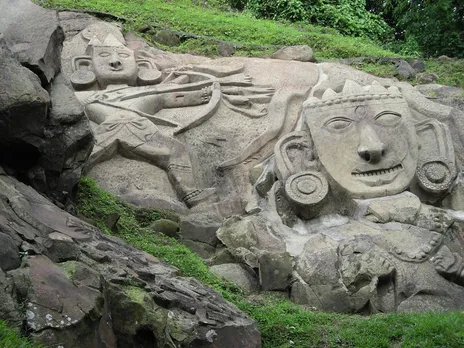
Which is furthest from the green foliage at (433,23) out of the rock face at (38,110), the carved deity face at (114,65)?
the rock face at (38,110)

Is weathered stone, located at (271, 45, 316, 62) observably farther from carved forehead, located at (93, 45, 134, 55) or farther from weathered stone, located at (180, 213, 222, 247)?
weathered stone, located at (180, 213, 222, 247)

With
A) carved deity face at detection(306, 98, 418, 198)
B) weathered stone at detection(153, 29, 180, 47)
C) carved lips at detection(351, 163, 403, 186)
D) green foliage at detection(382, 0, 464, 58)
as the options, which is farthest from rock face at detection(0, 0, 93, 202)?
green foliage at detection(382, 0, 464, 58)

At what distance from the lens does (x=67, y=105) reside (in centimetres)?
725

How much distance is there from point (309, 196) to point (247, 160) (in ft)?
4.86

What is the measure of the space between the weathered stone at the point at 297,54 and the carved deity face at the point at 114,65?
2215mm

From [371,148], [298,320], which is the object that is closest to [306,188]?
[371,148]

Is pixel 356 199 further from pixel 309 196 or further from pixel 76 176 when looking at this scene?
pixel 76 176

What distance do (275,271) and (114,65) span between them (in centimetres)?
475

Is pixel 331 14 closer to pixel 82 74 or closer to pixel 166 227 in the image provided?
pixel 82 74

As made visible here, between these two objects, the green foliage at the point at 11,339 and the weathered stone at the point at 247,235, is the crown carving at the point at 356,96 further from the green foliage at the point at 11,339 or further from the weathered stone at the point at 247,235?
the green foliage at the point at 11,339

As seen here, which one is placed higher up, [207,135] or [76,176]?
[76,176]

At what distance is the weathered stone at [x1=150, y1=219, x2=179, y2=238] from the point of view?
8328mm

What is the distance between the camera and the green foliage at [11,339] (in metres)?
4.18

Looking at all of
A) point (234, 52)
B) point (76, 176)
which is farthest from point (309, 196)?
point (234, 52)
